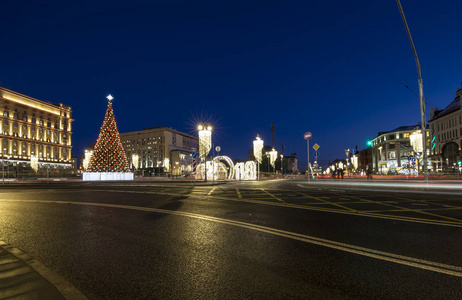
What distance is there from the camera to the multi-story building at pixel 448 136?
59469mm

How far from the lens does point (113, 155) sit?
138 feet

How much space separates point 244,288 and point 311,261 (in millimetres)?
1479

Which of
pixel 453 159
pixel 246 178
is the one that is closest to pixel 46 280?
pixel 246 178

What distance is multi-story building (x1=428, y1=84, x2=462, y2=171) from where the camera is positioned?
2341 inches

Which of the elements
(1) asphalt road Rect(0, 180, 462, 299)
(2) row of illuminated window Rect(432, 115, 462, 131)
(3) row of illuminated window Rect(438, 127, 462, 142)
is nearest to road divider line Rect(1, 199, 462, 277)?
(1) asphalt road Rect(0, 180, 462, 299)

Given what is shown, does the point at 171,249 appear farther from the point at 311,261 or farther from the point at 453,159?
the point at 453,159

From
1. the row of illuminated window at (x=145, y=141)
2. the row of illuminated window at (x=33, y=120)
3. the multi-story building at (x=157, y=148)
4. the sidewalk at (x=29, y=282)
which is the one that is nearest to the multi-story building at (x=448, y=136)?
the sidewalk at (x=29, y=282)

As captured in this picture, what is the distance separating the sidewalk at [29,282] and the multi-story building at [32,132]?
84346mm

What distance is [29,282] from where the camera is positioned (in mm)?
3477

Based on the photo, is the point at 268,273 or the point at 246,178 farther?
the point at 246,178

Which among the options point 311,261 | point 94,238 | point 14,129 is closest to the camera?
point 311,261

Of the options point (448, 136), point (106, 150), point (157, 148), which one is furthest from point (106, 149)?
point (157, 148)

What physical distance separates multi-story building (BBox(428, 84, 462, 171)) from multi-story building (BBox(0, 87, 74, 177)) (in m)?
102

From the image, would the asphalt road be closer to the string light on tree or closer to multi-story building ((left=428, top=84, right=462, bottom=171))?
the string light on tree
